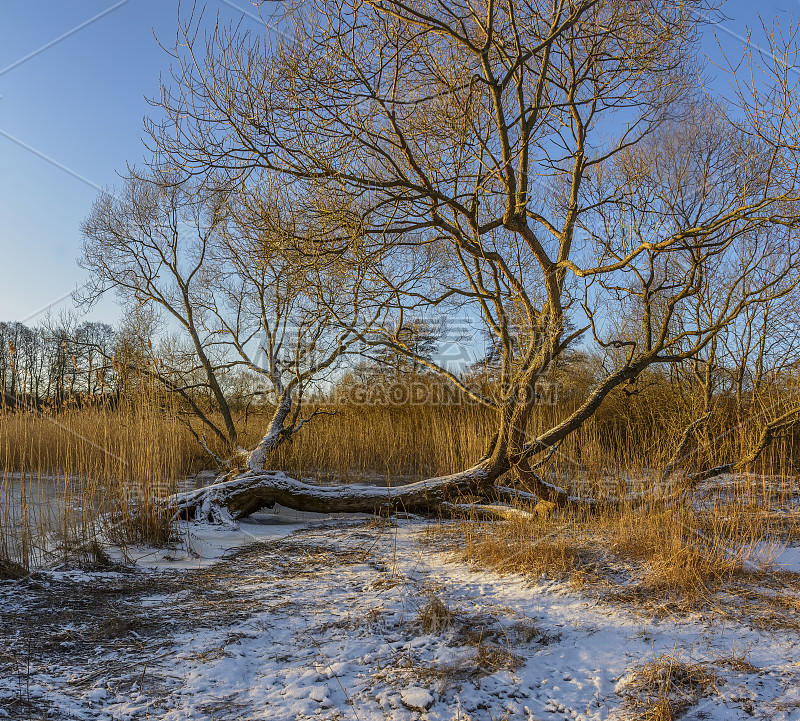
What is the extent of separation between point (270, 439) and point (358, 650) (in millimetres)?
4725

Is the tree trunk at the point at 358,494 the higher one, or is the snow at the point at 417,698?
the tree trunk at the point at 358,494

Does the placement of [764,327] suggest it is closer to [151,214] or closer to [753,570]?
[753,570]

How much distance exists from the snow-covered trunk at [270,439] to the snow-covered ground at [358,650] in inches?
117

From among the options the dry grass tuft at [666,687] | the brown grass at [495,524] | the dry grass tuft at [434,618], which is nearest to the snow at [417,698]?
the dry grass tuft at [434,618]

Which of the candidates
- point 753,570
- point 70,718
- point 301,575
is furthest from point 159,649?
point 753,570

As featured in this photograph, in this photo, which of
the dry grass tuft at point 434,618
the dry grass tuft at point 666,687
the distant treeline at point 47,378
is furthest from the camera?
the distant treeline at point 47,378

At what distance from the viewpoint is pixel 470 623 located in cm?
241

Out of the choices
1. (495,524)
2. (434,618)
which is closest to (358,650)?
(434,618)

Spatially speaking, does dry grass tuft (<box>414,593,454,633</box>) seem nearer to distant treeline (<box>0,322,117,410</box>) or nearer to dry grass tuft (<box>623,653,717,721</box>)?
dry grass tuft (<box>623,653,717,721</box>)

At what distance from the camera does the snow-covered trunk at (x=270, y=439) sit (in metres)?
6.30

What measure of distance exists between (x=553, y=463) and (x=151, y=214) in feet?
24.2

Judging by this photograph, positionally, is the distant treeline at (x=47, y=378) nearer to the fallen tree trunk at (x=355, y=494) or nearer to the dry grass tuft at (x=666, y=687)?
the fallen tree trunk at (x=355, y=494)

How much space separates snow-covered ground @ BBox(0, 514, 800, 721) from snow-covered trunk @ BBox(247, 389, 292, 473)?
2963mm

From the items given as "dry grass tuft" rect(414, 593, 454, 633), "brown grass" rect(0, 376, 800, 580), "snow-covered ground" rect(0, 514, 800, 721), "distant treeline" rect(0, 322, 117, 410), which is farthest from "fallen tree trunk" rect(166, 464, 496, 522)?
"dry grass tuft" rect(414, 593, 454, 633)
